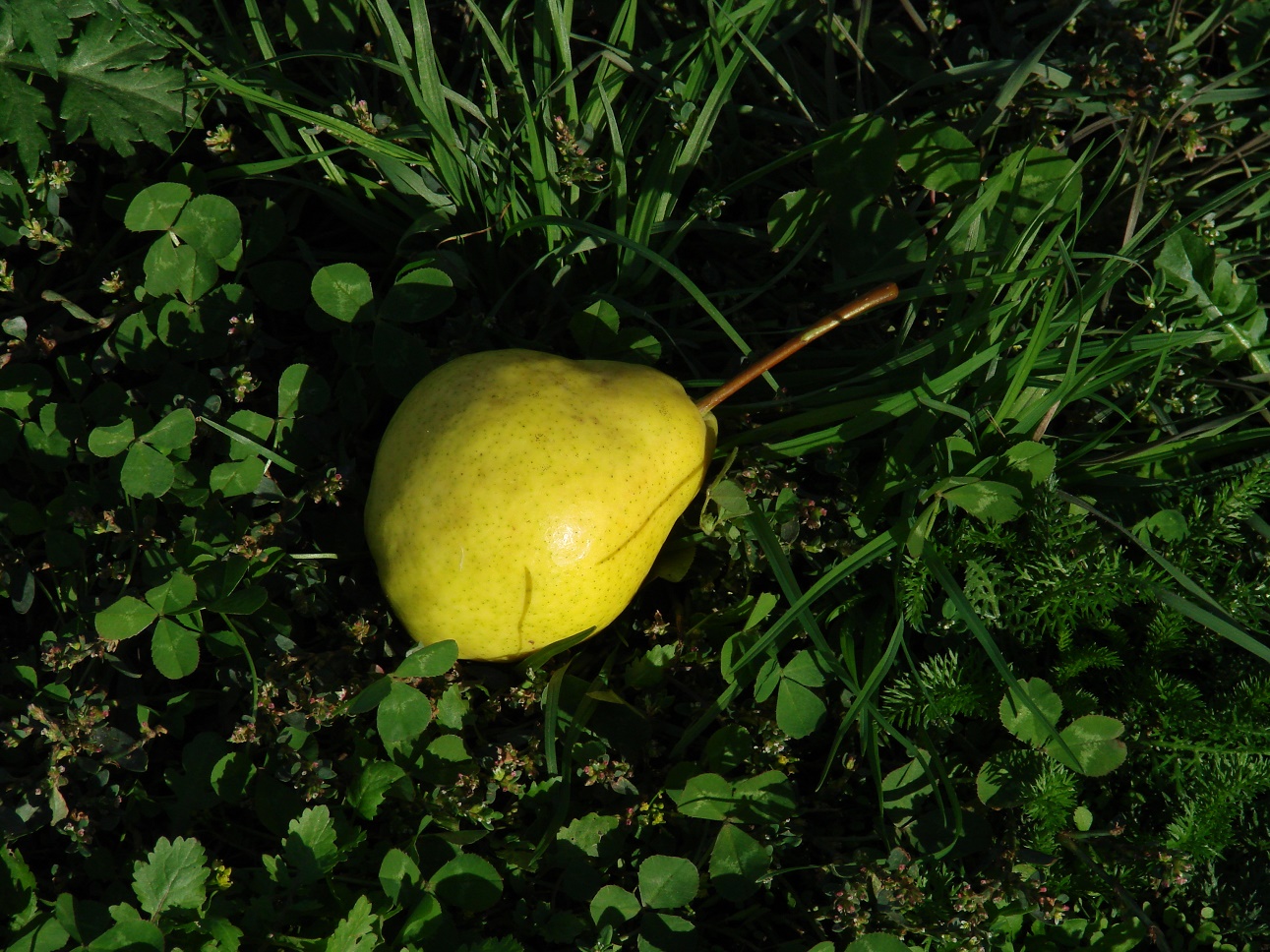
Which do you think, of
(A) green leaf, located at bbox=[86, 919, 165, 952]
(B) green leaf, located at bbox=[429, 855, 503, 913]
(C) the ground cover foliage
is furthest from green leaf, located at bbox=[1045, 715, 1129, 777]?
(A) green leaf, located at bbox=[86, 919, 165, 952]

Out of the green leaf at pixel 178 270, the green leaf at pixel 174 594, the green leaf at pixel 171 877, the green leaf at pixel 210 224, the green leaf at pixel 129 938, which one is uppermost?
the green leaf at pixel 210 224

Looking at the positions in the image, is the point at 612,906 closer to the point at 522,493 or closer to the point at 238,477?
the point at 522,493

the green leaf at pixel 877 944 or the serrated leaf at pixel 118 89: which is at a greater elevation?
the serrated leaf at pixel 118 89

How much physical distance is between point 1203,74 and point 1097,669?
2.35 meters

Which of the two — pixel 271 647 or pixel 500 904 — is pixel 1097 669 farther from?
pixel 271 647

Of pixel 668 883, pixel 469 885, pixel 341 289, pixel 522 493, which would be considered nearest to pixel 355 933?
pixel 469 885

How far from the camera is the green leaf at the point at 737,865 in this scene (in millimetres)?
2975

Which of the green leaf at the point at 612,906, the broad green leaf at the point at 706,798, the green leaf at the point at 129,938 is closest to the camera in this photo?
the green leaf at the point at 129,938

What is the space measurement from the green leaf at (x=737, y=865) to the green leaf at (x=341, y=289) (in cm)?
208

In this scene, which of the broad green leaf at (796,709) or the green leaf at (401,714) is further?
the broad green leaf at (796,709)

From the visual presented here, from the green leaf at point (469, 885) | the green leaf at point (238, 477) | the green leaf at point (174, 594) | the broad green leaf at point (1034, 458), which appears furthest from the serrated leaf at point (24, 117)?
the broad green leaf at point (1034, 458)

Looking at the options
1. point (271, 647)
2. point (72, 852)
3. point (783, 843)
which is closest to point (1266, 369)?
point (783, 843)

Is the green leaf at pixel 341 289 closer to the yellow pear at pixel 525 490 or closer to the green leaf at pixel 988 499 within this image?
the yellow pear at pixel 525 490

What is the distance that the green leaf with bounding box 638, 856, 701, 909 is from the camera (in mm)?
2898
